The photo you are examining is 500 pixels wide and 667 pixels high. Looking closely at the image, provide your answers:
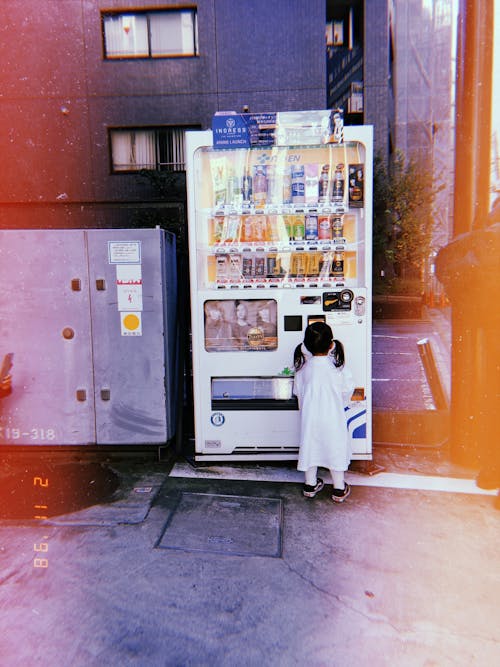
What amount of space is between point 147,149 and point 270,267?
429 inches

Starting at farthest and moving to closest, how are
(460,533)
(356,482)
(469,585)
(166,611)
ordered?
(356,482) → (460,533) → (469,585) → (166,611)

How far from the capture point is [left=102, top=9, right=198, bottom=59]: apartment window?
13.2m

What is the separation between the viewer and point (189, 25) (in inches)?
518

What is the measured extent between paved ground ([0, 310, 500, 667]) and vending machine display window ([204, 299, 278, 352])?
3.75 ft

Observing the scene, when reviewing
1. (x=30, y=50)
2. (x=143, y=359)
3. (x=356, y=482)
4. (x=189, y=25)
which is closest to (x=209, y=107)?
(x=189, y=25)

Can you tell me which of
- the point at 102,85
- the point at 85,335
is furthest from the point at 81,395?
the point at 102,85

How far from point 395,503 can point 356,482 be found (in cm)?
42

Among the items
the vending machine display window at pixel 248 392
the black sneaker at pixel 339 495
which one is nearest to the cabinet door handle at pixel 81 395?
the vending machine display window at pixel 248 392

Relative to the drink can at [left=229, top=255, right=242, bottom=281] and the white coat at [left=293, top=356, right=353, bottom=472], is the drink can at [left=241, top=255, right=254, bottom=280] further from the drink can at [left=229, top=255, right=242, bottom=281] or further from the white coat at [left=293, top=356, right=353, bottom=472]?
the white coat at [left=293, top=356, right=353, bottom=472]

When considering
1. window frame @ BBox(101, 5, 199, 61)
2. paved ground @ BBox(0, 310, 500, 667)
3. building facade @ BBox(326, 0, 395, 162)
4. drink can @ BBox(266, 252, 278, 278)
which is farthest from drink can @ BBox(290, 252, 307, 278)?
building facade @ BBox(326, 0, 395, 162)

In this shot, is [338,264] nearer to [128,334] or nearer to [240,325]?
[240,325]

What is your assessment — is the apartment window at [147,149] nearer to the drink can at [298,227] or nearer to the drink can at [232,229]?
the drink can at [232,229]

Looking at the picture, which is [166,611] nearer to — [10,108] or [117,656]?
[117,656]

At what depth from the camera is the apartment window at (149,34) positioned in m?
13.2
